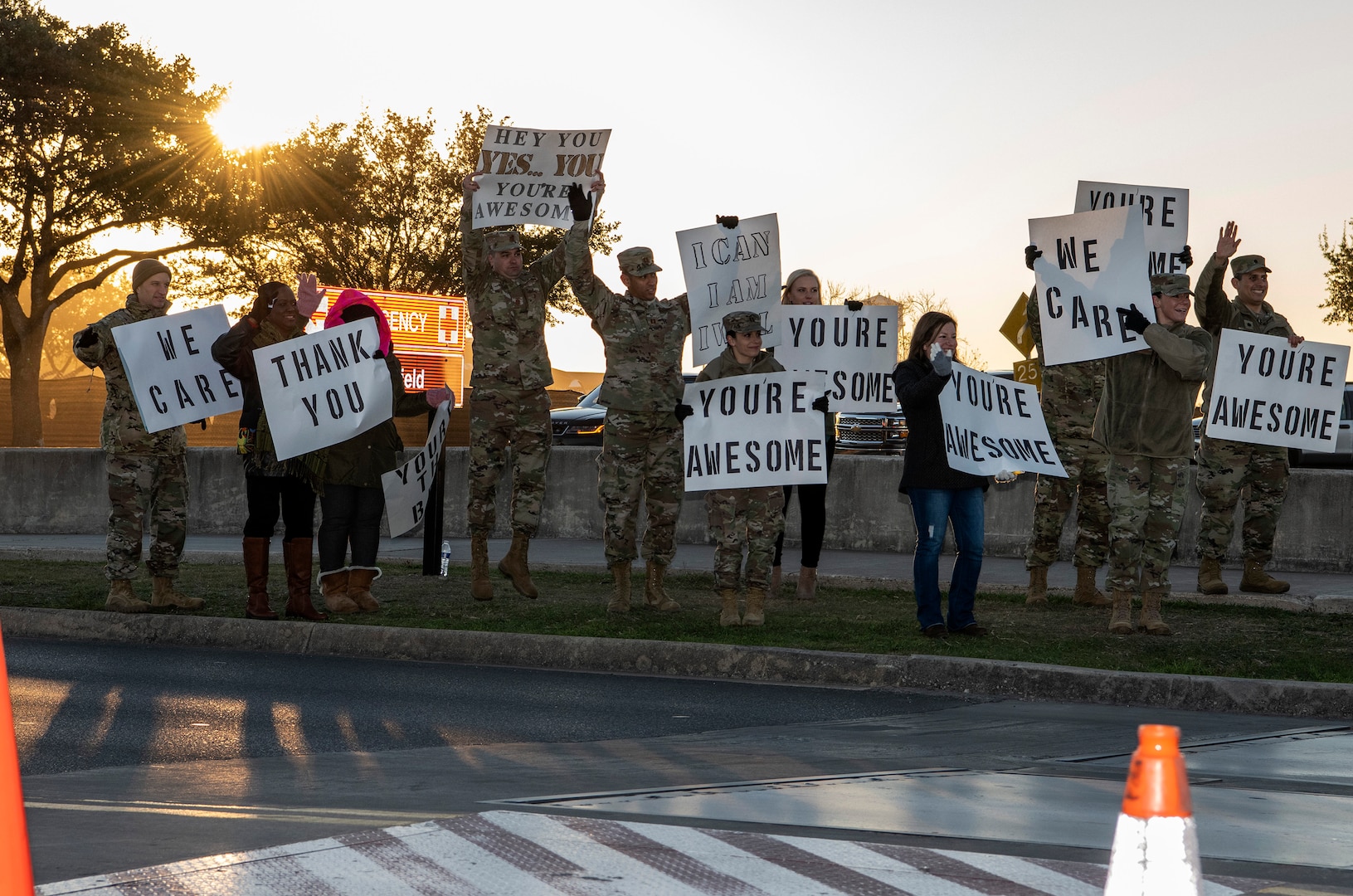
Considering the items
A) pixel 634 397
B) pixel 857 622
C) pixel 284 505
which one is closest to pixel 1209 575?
pixel 857 622

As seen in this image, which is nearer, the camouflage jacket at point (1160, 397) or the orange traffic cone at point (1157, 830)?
the orange traffic cone at point (1157, 830)

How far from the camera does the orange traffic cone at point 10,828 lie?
302 centimetres

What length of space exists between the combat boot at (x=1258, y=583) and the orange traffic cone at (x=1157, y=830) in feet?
32.1

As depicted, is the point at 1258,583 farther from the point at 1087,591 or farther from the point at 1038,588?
the point at 1038,588

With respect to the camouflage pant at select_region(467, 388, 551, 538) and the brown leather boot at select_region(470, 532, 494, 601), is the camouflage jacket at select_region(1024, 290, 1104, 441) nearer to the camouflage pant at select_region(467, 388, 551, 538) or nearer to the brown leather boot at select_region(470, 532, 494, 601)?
the camouflage pant at select_region(467, 388, 551, 538)

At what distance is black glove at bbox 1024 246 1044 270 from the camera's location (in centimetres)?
1029

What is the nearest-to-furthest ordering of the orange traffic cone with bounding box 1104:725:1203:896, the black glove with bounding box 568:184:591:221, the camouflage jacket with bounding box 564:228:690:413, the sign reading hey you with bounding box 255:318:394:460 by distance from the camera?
the orange traffic cone with bounding box 1104:725:1203:896, the sign reading hey you with bounding box 255:318:394:460, the camouflage jacket with bounding box 564:228:690:413, the black glove with bounding box 568:184:591:221

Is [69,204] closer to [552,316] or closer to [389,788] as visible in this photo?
[552,316]

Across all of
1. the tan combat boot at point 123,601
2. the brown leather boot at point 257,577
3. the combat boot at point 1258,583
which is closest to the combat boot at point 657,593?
the brown leather boot at point 257,577

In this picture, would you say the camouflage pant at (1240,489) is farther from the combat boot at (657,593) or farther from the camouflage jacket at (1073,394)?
the combat boot at (657,593)

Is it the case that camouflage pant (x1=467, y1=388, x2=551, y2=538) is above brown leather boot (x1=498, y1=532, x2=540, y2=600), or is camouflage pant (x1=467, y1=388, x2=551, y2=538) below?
above

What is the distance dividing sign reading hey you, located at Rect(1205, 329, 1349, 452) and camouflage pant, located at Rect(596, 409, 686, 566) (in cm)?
354

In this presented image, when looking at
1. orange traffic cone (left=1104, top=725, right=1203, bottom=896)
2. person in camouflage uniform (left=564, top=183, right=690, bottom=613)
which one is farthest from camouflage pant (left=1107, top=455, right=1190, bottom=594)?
orange traffic cone (left=1104, top=725, right=1203, bottom=896)

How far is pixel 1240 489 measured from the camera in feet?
38.1
